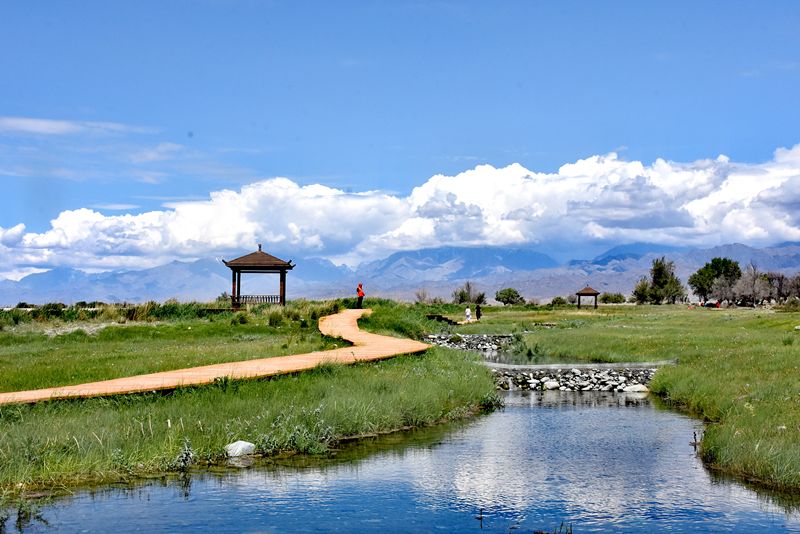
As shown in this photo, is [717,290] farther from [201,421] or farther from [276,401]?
[201,421]

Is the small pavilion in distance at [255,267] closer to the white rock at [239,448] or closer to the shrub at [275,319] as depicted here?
the shrub at [275,319]

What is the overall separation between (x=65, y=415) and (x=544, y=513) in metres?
10.4

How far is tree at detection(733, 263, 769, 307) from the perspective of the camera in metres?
147

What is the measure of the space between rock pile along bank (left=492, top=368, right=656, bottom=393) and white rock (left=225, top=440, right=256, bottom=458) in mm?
16191

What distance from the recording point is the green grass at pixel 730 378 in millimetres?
16969

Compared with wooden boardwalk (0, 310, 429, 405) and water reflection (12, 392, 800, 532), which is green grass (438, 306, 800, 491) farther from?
wooden boardwalk (0, 310, 429, 405)

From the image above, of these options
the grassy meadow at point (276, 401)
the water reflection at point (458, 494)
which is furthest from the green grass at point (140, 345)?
the water reflection at point (458, 494)

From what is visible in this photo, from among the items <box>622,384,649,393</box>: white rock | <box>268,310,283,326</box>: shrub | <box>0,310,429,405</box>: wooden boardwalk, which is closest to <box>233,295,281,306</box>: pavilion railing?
<box>268,310,283,326</box>: shrub

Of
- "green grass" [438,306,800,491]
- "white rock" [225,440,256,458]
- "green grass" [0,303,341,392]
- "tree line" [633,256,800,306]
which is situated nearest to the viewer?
"green grass" [438,306,800,491]

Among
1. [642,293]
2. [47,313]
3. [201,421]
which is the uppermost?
[642,293]

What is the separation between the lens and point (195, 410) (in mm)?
18938

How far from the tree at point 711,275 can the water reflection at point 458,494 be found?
168 meters

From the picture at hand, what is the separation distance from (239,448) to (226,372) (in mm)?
6037

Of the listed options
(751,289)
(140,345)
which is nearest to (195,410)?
(140,345)
